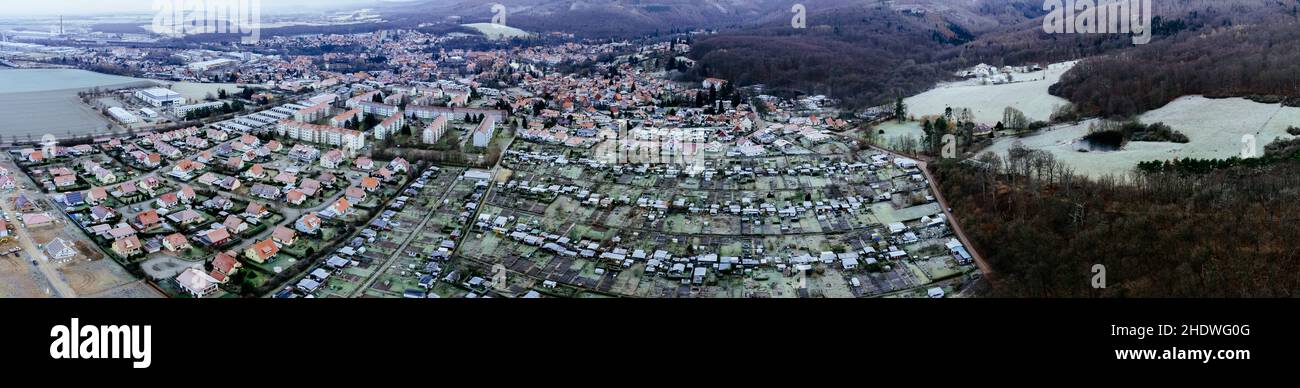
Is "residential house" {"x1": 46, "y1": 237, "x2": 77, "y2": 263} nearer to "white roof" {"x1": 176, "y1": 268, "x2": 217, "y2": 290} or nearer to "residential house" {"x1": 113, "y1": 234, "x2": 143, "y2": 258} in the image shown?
"residential house" {"x1": 113, "y1": 234, "x2": 143, "y2": 258}

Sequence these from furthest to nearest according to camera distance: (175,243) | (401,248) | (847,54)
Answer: (847,54) < (401,248) < (175,243)

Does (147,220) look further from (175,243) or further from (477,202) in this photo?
(477,202)

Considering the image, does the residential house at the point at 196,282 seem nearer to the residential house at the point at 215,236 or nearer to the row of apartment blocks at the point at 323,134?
the residential house at the point at 215,236

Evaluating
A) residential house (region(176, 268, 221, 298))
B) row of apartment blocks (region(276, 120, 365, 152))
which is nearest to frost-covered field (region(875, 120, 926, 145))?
row of apartment blocks (region(276, 120, 365, 152))

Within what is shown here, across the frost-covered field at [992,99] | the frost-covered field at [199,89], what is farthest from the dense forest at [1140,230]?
the frost-covered field at [199,89]

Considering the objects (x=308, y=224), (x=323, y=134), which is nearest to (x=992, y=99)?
(x=323, y=134)

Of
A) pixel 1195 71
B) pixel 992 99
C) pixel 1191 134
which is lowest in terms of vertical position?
pixel 1191 134
